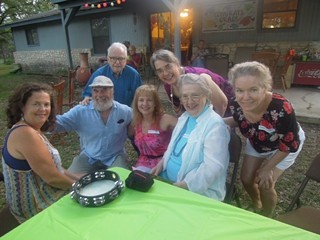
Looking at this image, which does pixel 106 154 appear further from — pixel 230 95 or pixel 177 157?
pixel 230 95

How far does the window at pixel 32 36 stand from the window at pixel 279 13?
12016 mm

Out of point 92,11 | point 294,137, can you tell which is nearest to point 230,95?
point 294,137

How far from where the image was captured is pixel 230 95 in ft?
7.83

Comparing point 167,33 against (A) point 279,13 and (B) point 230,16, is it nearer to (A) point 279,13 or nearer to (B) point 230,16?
(B) point 230,16

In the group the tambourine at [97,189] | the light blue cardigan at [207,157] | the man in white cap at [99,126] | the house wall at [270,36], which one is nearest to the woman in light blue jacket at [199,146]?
the light blue cardigan at [207,157]

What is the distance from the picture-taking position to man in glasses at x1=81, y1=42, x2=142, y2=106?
9.41 feet

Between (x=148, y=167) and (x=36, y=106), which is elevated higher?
(x=36, y=106)

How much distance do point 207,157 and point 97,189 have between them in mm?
765

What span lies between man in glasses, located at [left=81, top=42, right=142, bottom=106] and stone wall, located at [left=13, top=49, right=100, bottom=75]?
8.57 metres

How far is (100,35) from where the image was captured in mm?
10977

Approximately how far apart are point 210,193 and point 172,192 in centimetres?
55

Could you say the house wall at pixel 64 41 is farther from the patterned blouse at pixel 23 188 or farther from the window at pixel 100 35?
the patterned blouse at pixel 23 188

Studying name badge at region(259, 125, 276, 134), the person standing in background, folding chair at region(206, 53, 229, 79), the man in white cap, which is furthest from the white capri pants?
the person standing in background

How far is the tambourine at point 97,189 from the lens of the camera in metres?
1.18
